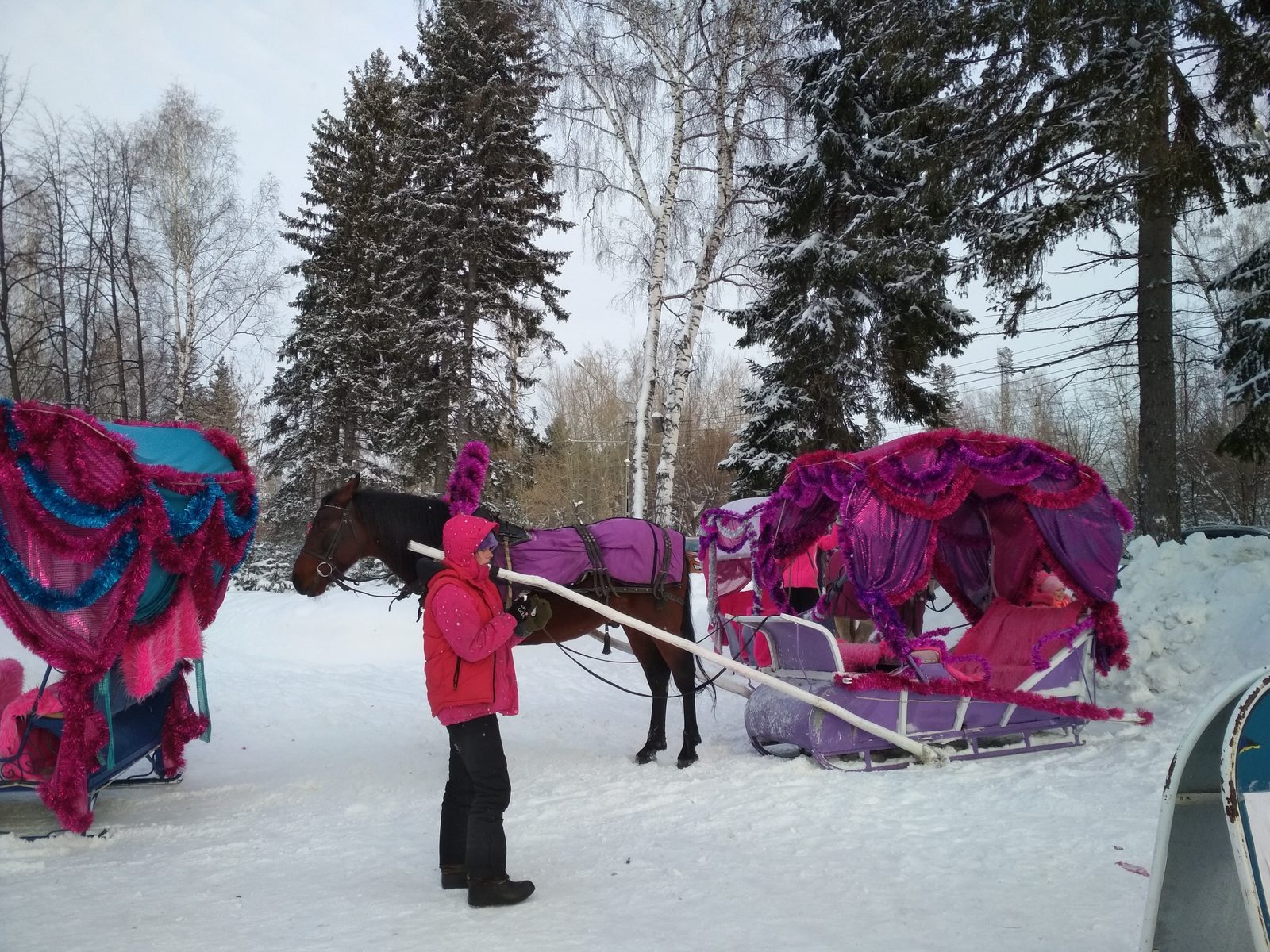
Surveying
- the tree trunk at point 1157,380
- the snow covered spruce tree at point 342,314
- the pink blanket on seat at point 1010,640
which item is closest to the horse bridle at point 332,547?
the pink blanket on seat at point 1010,640

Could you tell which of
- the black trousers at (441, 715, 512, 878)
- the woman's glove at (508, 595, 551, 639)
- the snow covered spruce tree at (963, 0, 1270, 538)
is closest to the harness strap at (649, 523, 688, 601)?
the woman's glove at (508, 595, 551, 639)

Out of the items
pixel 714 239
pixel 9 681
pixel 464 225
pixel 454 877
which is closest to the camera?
pixel 454 877

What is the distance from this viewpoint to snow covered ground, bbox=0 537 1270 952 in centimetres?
333

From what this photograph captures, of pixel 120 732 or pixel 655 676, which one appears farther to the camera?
pixel 655 676

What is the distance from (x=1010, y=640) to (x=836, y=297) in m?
9.24

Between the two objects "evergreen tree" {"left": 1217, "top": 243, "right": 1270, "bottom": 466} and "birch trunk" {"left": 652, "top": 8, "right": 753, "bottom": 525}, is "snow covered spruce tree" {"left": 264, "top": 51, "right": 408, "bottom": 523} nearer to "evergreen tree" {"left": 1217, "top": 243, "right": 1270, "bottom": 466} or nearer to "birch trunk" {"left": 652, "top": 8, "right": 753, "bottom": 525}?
"birch trunk" {"left": 652, "top": 8, "right": 753, "bottom": 525}

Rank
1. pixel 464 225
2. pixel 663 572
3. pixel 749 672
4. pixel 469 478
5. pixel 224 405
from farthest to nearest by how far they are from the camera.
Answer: pixel 224 405
pixel 464 225
pixel 663 572
pixel 749 672
pixel 469 478

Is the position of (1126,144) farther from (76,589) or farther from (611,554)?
(76,589)

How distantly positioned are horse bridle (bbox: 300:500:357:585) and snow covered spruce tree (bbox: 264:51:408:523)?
1470 centimetres

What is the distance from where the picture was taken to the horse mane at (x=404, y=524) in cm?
594

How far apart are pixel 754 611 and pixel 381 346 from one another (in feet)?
51.8

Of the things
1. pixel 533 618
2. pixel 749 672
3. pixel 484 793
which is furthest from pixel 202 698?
pixel 749 672

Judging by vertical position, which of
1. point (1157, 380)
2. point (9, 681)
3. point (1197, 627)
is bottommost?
point (9, 681)

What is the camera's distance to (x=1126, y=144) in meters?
8.70
